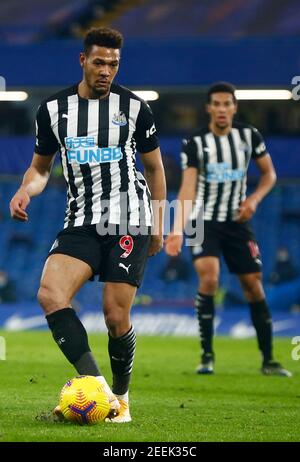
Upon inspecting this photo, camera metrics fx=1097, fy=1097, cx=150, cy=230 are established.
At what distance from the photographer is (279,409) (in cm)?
650

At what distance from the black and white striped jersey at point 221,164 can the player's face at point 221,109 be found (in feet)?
0.37

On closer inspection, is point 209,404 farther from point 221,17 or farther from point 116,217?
point 221,17

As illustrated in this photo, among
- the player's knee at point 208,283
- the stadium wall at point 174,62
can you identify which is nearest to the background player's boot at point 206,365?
the player's knee at point 208,283

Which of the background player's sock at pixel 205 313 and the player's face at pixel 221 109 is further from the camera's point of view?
the background player's sock at pixel 205 313

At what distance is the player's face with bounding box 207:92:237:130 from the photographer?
9.02m

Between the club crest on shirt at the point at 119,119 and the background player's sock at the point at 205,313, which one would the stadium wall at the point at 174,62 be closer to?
the background player's sock at the point at 205,313

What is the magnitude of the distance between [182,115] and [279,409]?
591 inches

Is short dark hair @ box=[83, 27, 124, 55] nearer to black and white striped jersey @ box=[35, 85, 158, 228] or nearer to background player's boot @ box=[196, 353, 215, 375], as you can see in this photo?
black and white striped jersey @ box=[35, 85, 158, 228]

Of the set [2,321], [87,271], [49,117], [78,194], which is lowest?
[2,321]

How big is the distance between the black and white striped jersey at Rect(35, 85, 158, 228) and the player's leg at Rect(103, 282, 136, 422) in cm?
38

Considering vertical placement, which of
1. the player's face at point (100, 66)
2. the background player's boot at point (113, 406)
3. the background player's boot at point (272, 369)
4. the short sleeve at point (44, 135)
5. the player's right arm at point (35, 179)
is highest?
the player's face at point (100, 66)

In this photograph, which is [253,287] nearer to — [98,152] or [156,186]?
[156,186]

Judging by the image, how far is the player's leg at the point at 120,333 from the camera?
18.7 ft
